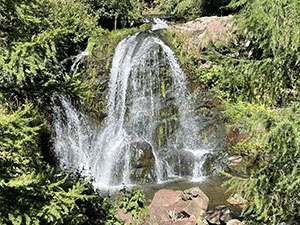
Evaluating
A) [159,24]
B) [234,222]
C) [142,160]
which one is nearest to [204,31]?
[159,24]

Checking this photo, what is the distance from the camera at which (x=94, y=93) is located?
12.0 metres

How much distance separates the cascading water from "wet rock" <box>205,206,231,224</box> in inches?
113

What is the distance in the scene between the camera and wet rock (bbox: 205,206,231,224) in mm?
7203

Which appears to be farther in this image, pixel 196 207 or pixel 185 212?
pixel 196 207

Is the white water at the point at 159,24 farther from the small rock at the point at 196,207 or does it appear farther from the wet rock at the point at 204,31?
the small rock at the point at 196,207

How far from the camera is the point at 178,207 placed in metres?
7.78

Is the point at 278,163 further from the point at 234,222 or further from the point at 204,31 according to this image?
the point at 204,31

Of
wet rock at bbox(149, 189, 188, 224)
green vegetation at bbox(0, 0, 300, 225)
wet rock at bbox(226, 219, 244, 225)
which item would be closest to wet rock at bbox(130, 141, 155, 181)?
wet rock at bbox(149, 189, 188, 224)

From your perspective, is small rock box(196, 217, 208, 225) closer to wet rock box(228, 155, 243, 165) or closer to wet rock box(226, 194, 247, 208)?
wet rock box(226, 194, 247, 208)

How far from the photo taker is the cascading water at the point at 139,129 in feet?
34.7

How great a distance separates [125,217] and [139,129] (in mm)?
4700

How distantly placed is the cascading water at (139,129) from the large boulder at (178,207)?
2.28 m

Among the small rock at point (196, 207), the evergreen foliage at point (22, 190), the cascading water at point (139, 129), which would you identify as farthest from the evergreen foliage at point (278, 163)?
the cascading water at point (139, 129)

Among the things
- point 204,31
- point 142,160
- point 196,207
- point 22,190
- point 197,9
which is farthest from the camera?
point 197,9
